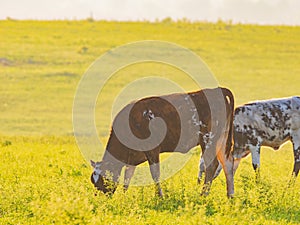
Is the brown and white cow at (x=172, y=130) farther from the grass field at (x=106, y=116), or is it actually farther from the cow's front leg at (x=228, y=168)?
the grass field at (x=106, y=116)

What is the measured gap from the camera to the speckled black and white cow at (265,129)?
50.2 feet

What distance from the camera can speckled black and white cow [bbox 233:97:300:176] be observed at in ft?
50.2

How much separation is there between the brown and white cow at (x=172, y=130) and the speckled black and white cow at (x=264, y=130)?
128cm

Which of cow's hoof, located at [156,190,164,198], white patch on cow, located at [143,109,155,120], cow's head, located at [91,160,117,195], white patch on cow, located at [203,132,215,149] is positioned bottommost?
cow's hoof, located at [156,190,164,198]

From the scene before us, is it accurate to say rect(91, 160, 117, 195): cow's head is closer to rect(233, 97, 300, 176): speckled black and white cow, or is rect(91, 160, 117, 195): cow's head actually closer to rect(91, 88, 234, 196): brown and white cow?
rect(91, 88, 234, 196): brown and white cow

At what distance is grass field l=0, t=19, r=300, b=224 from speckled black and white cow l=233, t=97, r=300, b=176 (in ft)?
1.89

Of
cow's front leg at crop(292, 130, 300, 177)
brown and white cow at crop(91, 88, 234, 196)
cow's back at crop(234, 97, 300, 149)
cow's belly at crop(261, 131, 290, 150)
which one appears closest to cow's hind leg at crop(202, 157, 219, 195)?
brown and white cow at crop(91, 88, 234, 196)

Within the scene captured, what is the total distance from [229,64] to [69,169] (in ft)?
107

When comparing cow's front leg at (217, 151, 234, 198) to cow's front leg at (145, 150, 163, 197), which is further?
cow's front leg at (217, 151, 234, 198)

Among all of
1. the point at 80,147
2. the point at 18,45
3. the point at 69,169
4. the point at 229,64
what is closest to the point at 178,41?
the point at 229,64

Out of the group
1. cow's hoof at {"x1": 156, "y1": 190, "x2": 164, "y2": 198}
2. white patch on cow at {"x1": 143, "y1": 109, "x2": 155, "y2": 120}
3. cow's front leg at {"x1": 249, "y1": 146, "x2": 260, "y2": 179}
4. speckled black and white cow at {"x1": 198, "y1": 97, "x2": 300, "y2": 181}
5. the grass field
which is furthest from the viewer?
speckled black and white cow at {"x1": 198, "y1": 97, "x2": 300, "y2": 181}

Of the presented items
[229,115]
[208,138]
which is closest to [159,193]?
[208,138]

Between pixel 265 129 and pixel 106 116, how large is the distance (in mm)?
21165

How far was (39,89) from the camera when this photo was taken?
133 feet
